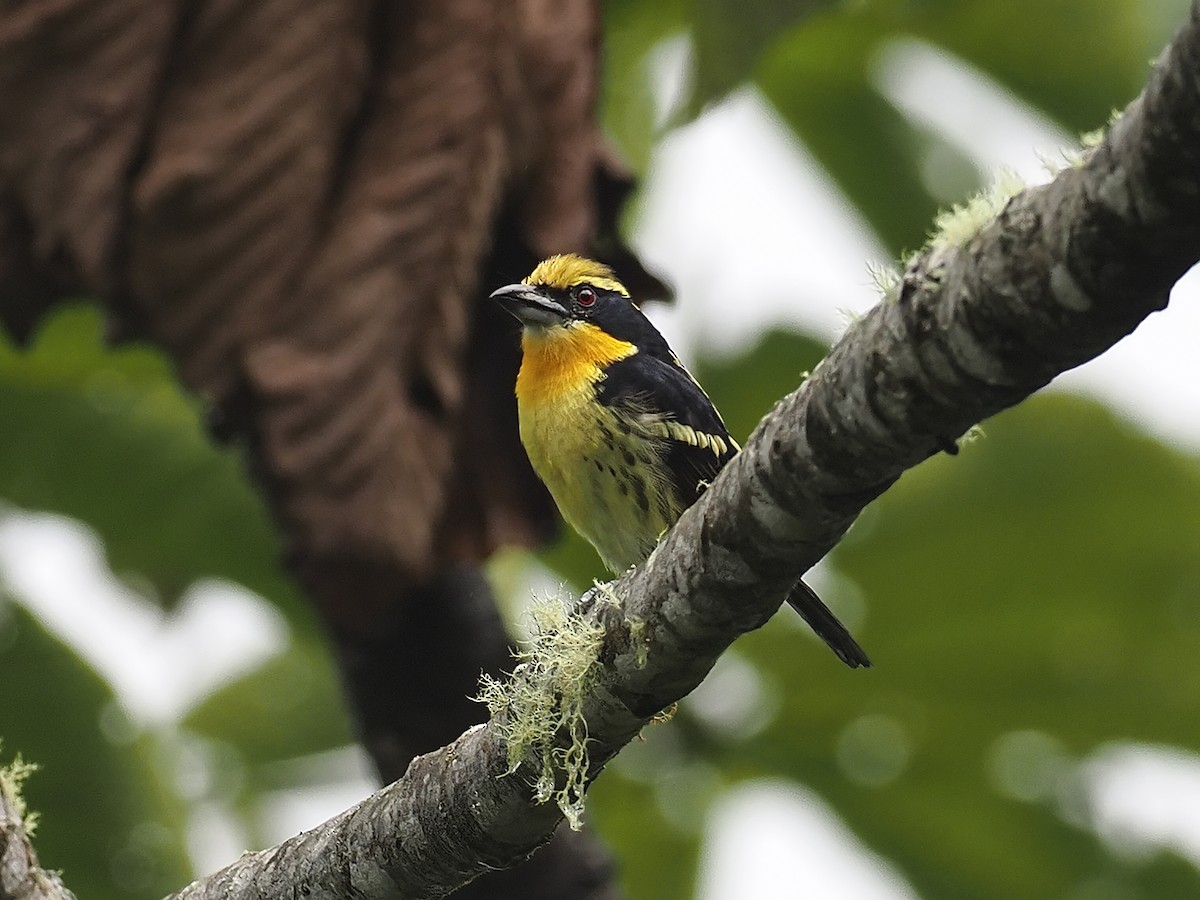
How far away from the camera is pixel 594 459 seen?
3.94 metres

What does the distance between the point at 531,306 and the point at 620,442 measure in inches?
24.3

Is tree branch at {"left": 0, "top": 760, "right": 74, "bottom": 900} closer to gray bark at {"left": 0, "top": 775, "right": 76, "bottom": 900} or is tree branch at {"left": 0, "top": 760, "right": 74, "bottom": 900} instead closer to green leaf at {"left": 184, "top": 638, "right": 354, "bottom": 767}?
gray bark at {"left": 0, "top": 775, "right": 76, "bottom": 900}

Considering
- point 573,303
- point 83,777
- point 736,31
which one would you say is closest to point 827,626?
point 573,303

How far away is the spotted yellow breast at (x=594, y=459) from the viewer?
3.90 m

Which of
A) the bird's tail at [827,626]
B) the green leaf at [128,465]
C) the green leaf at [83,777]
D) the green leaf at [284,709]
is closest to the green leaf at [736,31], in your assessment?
the bird's tail at [827,626]

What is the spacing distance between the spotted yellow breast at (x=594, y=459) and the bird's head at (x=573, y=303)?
6.1 inches

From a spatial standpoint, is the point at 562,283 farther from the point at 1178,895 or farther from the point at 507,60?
the point at 1178,895

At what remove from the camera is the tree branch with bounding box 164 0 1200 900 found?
175cm

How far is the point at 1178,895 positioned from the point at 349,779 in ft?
9.02

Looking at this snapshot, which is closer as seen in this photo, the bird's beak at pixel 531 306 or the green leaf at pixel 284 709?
the bird's beak at pixel 531 306

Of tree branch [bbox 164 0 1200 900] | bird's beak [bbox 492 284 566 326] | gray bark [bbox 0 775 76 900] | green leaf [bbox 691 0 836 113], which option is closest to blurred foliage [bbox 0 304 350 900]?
bird's beak [bbox 492 284 566 326]

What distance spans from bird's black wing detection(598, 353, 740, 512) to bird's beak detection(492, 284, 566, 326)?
38 centimetres

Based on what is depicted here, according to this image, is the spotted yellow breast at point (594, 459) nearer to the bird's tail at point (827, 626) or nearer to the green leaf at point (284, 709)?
the bird's tail at point (827, 626)

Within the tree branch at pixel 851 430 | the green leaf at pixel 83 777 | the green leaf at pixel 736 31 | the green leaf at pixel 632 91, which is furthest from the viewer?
the green leaf at pixel 632 91
